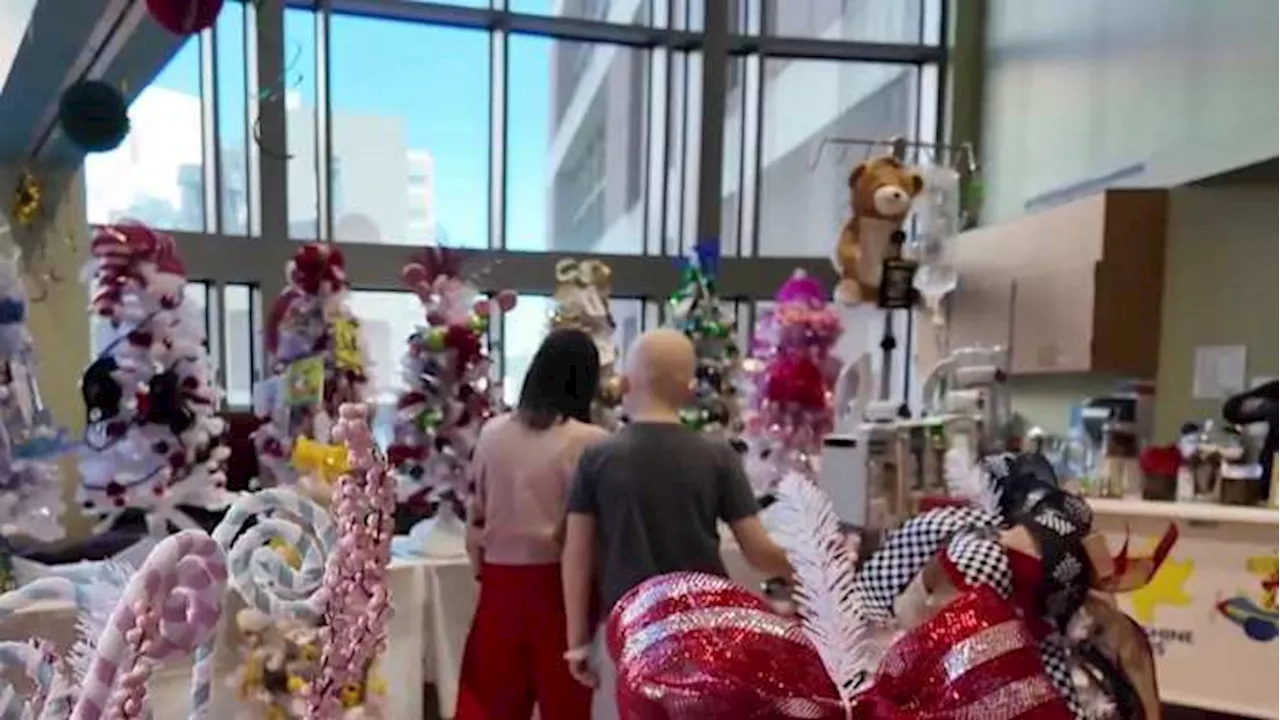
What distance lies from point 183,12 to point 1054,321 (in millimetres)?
3699

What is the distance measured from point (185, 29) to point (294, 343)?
1.43m

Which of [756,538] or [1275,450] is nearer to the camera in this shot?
[756,538]

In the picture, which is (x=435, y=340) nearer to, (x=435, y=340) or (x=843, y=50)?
(x=435, y=340)

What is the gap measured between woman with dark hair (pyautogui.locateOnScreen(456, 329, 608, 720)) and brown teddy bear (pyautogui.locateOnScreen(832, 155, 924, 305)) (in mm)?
1733

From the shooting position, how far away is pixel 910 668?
2.41 feet

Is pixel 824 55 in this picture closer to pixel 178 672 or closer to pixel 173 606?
pixel 178 672

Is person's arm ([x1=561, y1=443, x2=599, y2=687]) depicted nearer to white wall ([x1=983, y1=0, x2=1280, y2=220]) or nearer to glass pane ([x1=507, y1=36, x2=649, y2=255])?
white wall ([x1=983, y1=0, x2=1280, y2=220])

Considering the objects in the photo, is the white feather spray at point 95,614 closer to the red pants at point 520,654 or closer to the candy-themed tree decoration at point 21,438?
the candy-themed tree decoration at point 21,438

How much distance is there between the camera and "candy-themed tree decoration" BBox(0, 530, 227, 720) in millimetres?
788

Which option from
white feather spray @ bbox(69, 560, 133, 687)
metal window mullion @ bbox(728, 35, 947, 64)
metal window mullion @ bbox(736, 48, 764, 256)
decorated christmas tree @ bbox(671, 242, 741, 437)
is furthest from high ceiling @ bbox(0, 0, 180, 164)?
metal window mullion @ bbox(728, 35, 947, 64)

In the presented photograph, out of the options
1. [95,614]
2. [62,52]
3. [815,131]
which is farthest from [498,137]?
[95,614]

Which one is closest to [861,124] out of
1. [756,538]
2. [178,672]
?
[756,538]

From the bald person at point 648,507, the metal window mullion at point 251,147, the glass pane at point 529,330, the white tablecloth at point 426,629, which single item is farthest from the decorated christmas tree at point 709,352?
the metal window mullion at point 251,147

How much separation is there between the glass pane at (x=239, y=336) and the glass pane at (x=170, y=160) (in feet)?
1.47
